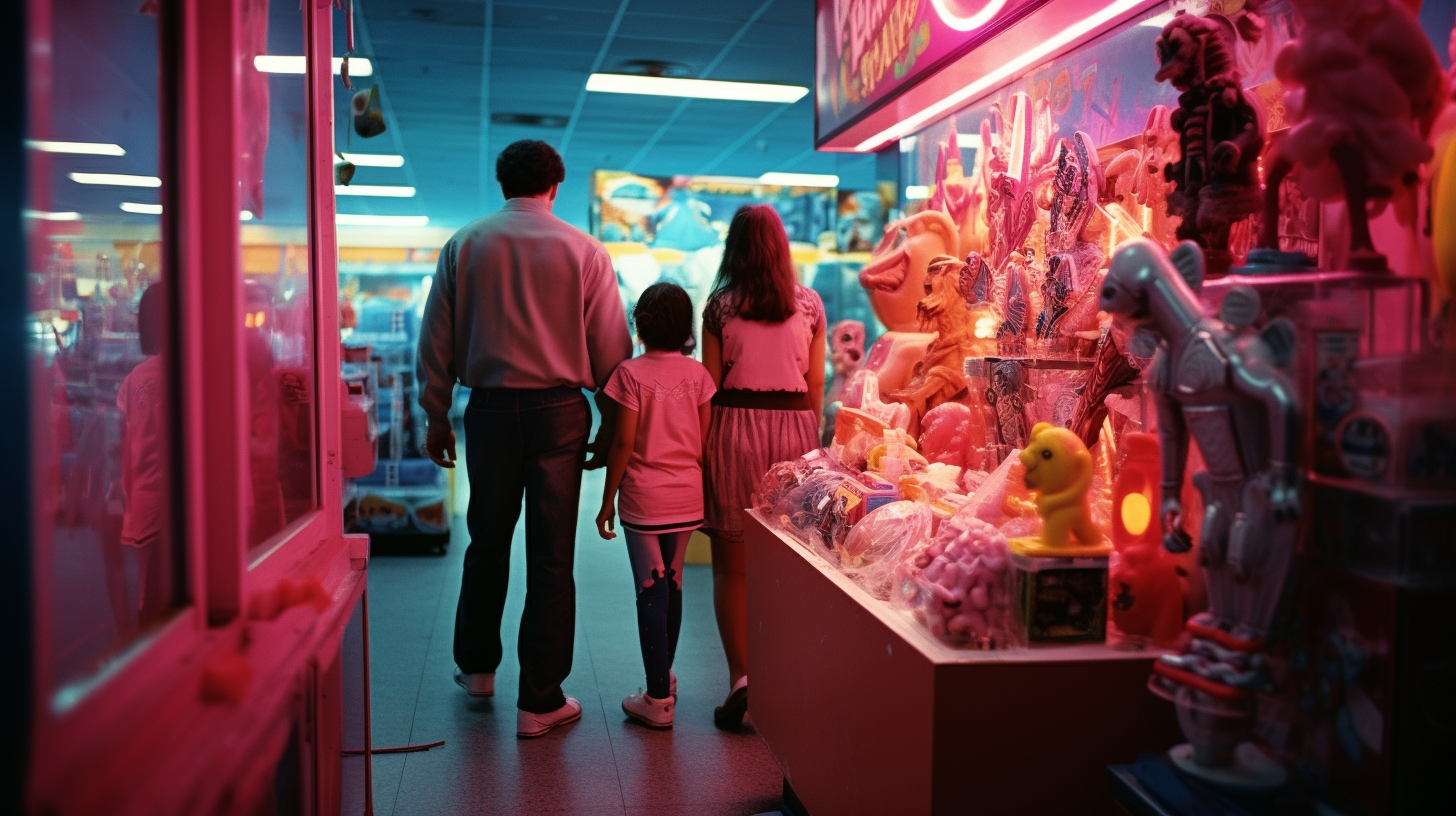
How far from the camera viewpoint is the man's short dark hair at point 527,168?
10.2ft

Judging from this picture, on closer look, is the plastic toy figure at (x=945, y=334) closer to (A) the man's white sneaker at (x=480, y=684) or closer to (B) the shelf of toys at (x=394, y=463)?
(A) the man's white sneaker at (x=480, y=684)

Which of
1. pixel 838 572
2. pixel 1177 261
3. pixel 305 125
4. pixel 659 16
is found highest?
pixel 659 16

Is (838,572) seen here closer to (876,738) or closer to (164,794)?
(876,738)

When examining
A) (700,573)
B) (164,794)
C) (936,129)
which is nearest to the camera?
(164,794)

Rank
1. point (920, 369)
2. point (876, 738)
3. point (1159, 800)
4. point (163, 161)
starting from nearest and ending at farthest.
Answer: point (163, 161), point (1159, 800), point (876, 738), point (920, 369)

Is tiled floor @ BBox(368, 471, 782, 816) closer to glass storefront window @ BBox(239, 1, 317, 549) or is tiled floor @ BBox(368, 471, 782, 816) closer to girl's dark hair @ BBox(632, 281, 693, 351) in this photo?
glass storefront window @ BBox(239, 1, 317, 549)

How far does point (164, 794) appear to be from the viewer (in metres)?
0.89

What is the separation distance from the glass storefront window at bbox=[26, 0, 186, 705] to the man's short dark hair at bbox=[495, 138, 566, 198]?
0.93 meters

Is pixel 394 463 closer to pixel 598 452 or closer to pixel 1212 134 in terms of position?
pixel 598 452

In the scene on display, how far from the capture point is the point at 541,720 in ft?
10.1

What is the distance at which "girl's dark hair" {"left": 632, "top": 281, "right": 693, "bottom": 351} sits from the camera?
3027mm

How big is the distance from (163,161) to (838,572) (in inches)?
53.5

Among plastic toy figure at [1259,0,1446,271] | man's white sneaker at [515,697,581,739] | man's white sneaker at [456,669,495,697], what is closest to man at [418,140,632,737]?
man's white sneaker at [515,697,581,739]

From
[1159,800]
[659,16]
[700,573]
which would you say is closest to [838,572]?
[1159,800]
